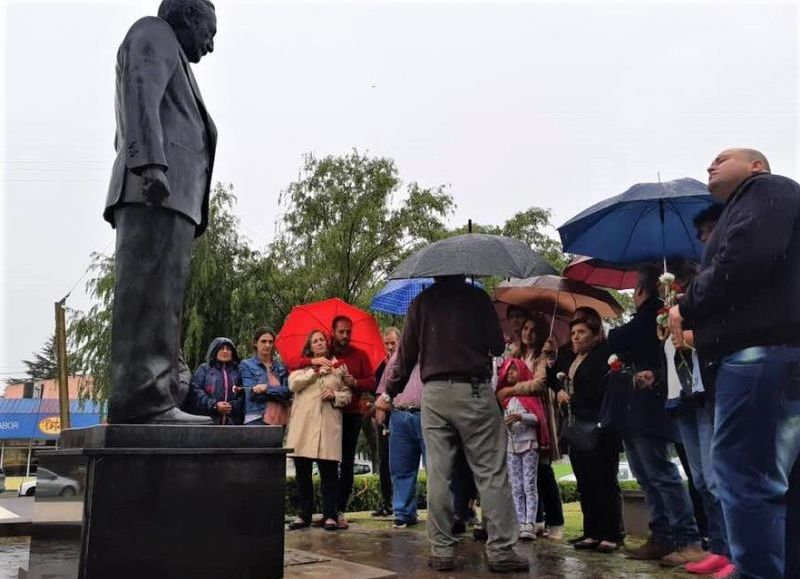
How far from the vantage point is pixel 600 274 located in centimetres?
682

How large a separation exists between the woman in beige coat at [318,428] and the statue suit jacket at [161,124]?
263 cm

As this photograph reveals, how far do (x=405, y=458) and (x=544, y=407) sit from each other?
140 centimetres

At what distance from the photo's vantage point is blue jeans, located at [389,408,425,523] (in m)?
6.71

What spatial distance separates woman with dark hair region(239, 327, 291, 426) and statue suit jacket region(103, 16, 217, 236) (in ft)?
9.22

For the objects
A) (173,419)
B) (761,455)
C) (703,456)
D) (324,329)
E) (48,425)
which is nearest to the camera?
(761,455)

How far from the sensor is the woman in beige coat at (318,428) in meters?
6.34

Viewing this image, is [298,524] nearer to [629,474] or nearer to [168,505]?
[168,505]

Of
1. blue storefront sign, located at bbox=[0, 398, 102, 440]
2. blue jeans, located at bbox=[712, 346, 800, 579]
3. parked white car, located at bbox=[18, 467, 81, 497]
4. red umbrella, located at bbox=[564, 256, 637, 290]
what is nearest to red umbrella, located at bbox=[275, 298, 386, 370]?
red umbrella, located at bbox=[564, 256, 637, 290]

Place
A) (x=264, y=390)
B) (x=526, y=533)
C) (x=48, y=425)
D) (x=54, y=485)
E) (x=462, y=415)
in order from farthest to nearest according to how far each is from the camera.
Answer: (x=48, y=425)
(x=264, y=390)
(x=526, y=533)
(x=462, y=415)
(x=54, y=485)

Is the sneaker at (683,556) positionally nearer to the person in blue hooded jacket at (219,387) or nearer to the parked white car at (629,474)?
the parked white car at (629,474)

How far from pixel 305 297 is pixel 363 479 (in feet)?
23.4

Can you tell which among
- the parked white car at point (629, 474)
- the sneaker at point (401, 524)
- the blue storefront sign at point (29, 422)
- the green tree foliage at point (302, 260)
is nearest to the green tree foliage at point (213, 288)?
the green tree foliage at point (302, 260)

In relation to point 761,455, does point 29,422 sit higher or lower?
lower

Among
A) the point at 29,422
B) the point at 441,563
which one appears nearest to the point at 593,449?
the point at 441,563
